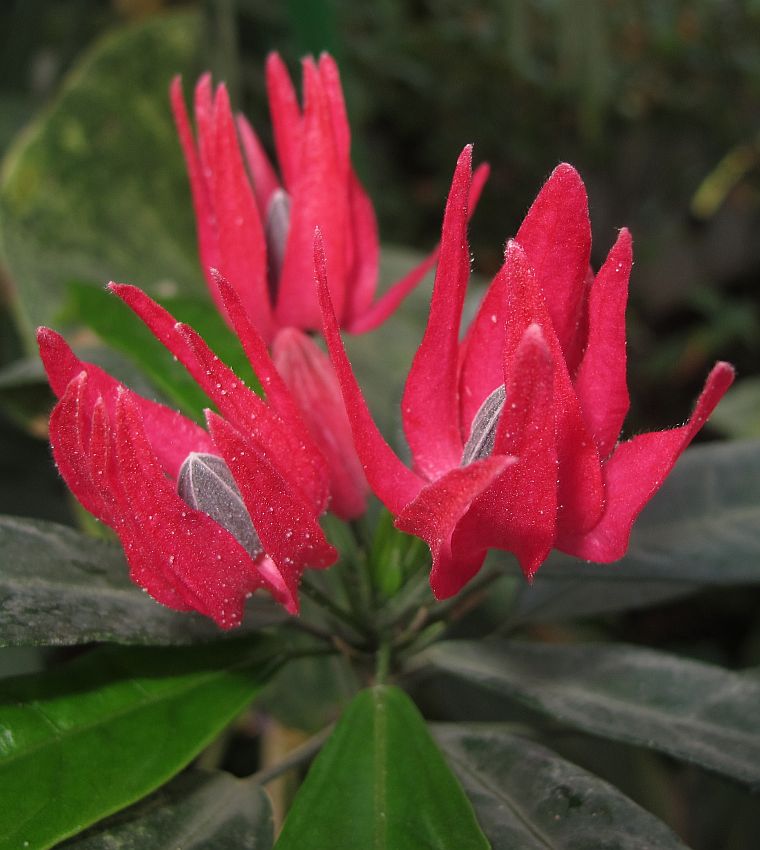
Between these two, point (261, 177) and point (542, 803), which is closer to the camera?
point (542, 803)

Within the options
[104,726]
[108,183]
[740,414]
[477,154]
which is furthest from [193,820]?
[477,154]

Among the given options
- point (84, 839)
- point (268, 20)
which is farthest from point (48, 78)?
point (84, 839)

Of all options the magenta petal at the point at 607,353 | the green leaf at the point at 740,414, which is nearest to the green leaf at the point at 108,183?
the magenta petal at the point at 607,353

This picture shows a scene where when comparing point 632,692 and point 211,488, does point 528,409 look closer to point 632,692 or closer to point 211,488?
point 211,488

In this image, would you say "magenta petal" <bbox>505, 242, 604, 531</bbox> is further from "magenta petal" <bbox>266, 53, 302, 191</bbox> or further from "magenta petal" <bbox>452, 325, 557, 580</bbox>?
"magenta petal" <bbox>266, 53, 302, 191</bbox>

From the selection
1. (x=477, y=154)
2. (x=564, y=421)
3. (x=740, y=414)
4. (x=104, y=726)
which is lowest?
(x=104, y=726)

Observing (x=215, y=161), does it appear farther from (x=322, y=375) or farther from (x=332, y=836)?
(x=332, y=836)

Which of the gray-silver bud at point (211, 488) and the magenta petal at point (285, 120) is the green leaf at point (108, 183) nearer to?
the magenta petal at point (285, 120)

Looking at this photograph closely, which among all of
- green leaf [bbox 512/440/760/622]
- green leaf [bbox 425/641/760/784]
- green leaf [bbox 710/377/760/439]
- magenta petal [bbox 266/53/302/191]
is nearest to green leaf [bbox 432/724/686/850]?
green leaf [bbox 425/641/760/784]
